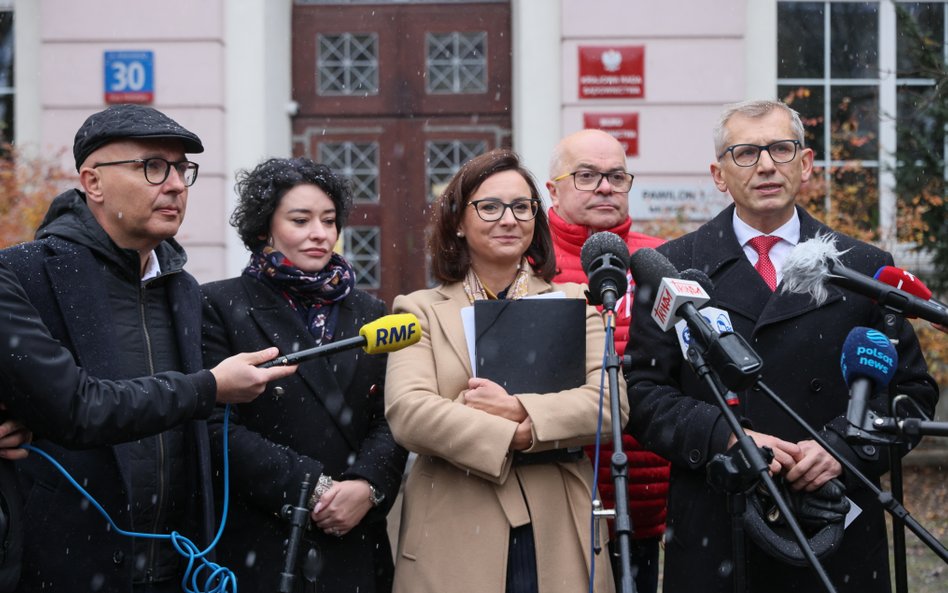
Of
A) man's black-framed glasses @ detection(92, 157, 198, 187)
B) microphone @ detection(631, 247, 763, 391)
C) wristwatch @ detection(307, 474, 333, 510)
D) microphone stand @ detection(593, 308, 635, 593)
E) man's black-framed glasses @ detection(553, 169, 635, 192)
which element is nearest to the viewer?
microphone stand @ detection(593, 308, 635, 593)

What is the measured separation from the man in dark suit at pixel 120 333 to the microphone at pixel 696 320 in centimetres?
124

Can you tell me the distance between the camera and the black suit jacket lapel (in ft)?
12.0

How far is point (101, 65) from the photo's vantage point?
824 centimetres

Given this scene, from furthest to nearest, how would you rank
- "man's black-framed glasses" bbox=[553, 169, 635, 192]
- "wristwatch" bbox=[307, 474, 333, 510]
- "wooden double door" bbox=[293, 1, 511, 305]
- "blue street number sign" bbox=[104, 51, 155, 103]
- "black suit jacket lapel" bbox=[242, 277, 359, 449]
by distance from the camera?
"wooden double door" bbox=[293, 1, 511, 305] → "blue street number sign" bbox=[104, 51, 155, 103] → "man's black-framed glasses" bbox=[553, 169, 635, 192] → "black suit jacket lapel" bbox=[242, 277, 359, 449] → "wristwatch" bbox=[307, 474, 333, 510]

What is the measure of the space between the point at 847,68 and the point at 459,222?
5.92m

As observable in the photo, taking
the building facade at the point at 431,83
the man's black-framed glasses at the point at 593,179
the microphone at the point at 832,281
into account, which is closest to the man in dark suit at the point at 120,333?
the man's black-framed glasses at the point at 593,179

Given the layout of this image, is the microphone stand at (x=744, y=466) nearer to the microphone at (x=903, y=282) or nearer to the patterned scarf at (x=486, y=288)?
the microphone at (x=903, y=282)

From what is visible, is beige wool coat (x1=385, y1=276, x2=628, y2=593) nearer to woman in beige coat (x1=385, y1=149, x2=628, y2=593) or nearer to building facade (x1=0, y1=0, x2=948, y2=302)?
woman in beige coat (x1=385, y1=149, x2=628, y2=593)

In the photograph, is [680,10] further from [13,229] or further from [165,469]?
[165,469]

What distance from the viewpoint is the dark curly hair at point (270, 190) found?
3.84m

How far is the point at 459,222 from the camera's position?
148 inches

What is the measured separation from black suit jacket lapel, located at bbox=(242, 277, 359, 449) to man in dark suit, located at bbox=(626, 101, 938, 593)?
0.94 m

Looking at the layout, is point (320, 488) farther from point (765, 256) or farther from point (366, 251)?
point (366, 251)

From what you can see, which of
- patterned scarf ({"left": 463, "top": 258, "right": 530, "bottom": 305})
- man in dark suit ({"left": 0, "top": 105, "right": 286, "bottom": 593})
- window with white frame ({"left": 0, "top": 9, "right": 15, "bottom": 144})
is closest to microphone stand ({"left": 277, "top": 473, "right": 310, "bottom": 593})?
man in dark suit ({"left": 0, "top": 105, "right": 286, "bottom": 593})
